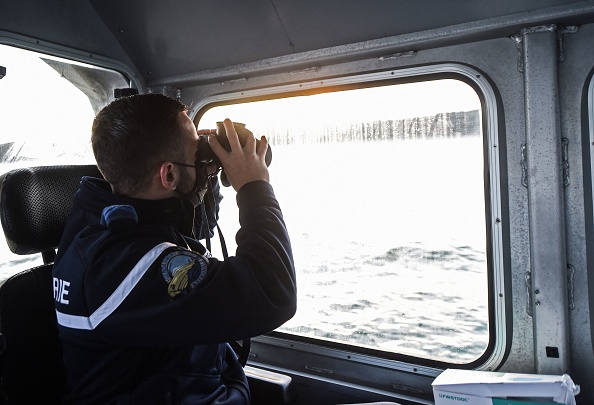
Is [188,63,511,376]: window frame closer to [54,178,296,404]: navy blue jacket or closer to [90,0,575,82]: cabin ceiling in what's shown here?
[90,0,575,82]: cabin ceiling

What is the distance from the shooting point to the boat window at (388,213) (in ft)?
6.80

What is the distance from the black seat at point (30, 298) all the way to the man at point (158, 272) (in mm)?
176

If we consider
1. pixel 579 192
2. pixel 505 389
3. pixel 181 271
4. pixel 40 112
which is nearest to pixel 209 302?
pixel 181 271

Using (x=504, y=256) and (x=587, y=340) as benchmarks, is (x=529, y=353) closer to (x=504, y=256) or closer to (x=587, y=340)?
(x=587, y=340)

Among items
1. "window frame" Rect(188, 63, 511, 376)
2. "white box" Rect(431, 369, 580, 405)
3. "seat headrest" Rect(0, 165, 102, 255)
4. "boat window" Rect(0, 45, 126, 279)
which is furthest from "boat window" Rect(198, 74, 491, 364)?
"seat headrest" Rect(0, 165, 102, 255)

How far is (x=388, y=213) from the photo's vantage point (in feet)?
7.32

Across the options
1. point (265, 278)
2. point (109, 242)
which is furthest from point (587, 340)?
point (109, 242)

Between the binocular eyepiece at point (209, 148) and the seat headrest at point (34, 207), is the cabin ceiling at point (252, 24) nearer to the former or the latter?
the binocular eyepiece at point (209, 148)

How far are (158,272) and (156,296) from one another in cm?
6

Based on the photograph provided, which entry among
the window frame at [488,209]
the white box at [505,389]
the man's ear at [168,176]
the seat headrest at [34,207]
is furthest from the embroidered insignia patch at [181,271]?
the window frame at [488,209]

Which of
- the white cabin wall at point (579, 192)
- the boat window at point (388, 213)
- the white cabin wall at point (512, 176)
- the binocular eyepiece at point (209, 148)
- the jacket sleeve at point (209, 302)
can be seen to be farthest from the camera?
the boat window at point (388, 213)

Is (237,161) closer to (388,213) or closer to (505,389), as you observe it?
(388,213)

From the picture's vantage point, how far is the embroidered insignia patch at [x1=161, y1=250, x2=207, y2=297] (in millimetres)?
1179

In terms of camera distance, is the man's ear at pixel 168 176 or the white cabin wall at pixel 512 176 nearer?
the man's ear at pixel 168 176
